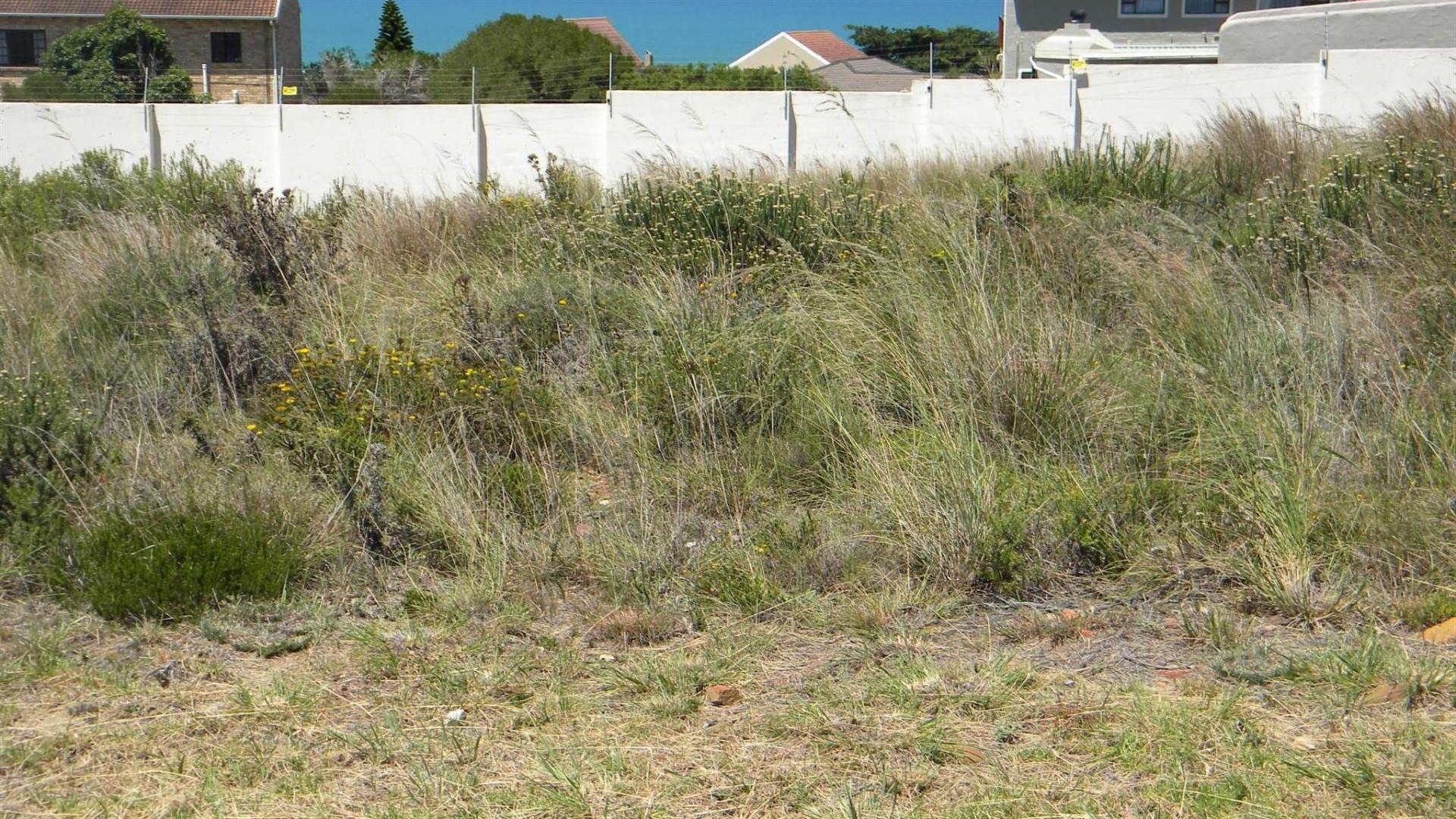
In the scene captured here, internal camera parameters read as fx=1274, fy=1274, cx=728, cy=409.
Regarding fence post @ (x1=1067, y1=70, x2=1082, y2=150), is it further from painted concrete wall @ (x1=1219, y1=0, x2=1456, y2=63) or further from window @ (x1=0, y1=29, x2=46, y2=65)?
window @ (x1=0, y1=29, x2=46, y2=65)

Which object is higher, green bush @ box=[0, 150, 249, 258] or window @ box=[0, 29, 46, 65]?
window @ box=[0, 29, 46, 65]

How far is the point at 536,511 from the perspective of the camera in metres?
4.99

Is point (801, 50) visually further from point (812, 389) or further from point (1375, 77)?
point (812, 389)

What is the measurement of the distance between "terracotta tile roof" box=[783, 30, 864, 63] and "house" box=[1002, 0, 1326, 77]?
30359mm

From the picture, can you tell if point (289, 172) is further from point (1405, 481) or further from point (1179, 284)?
point (1405, 481)

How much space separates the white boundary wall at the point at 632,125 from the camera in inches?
724

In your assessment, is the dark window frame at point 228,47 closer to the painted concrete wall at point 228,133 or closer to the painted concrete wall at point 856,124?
the painted concrete wall at point 228,133

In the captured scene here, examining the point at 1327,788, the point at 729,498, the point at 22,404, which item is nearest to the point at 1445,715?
the point at 1327,788

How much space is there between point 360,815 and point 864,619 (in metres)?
1.74

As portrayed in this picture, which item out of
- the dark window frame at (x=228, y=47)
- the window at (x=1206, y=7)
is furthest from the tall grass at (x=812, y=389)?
the dark window frame at (x=228, y=47)

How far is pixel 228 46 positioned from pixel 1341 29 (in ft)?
130

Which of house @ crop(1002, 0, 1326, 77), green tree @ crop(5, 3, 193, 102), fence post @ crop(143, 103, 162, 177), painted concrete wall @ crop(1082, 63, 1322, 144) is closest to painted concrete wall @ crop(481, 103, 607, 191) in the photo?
fence post @ crop(143, 103, 162, 177)

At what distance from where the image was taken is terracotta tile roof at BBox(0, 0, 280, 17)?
4478 centimetres

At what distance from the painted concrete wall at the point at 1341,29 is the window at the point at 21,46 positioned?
137 feet
